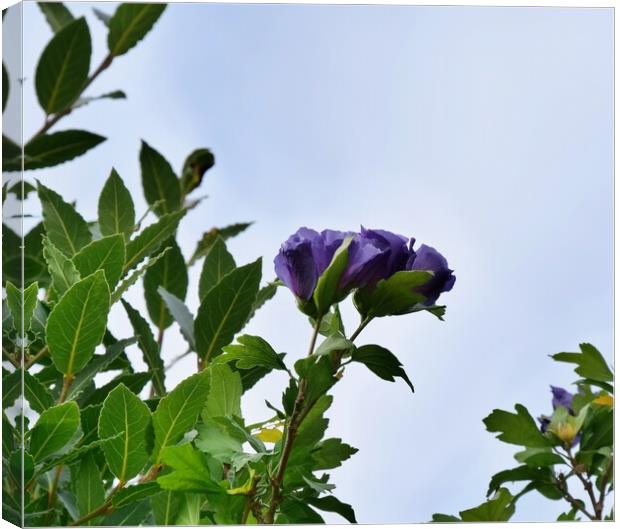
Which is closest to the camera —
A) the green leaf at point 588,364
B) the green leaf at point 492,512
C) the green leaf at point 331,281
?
the green leaf at point 331,281

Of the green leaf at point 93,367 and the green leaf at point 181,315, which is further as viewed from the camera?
the green leaf at point 181,315

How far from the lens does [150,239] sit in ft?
3.89

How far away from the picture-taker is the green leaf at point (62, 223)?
1229 millimetres

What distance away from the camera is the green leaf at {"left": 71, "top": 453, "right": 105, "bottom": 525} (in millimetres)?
1044

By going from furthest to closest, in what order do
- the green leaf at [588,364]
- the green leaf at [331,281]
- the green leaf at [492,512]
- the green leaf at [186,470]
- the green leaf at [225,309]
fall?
the green leaf at [588,364] → the green leaf at [492,512] → the green leaf at [225,309] → the green leaf at [186,470] → the green leaf at [331,281]

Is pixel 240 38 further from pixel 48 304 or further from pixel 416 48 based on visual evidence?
pixel 48 304

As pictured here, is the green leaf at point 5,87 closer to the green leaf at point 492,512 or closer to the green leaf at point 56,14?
the green leaf at point 56,14

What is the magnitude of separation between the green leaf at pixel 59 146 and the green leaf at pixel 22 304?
0.40 m

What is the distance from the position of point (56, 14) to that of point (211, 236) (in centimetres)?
42

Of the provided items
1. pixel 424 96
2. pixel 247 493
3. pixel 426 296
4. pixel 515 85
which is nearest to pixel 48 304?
pixel 247 493

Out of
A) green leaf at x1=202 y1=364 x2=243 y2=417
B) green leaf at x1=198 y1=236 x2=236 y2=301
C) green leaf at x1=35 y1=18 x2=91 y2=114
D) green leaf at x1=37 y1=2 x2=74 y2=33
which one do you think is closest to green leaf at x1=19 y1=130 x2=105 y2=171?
green leaf at x1=35 y1=18 x2=91 y2=114

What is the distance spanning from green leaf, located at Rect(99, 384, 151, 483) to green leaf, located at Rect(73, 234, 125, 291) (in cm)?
17

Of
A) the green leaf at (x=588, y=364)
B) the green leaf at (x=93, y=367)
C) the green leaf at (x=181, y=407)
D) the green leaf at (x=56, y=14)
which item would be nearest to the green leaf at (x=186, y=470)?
the green leaf at (x=181, y=407)

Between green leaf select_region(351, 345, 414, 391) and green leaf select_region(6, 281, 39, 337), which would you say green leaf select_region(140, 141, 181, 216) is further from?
green leaf select_region(351, 345, 414, 391)
